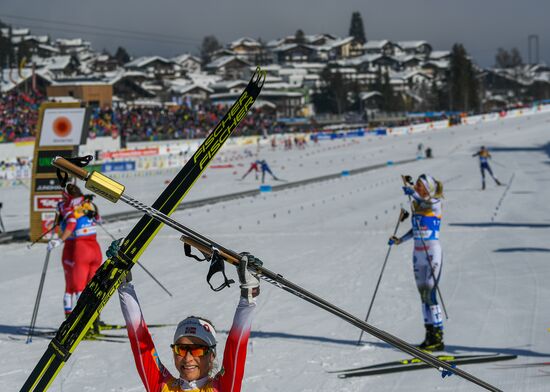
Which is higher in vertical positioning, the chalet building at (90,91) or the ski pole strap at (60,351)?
the chalet building at (90,91)

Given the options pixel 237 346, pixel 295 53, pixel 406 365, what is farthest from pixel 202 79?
pixel 237 346

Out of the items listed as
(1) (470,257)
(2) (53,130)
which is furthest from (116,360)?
(2) (53,130)

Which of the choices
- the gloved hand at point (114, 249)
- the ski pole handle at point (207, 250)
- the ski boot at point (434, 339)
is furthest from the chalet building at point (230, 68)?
the ski pole handle at point (207, 250)

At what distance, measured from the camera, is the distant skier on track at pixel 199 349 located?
3.94 metres

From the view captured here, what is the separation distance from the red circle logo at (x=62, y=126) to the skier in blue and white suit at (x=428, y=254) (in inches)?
494

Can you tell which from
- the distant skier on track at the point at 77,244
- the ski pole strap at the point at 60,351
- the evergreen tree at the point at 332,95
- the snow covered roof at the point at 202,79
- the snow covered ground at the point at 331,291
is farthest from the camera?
the snow covered roof at the point at 202,79

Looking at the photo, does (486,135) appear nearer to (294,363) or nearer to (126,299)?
(294,363)

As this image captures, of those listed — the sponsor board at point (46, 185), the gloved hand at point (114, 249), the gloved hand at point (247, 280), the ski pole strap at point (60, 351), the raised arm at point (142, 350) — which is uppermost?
the gloved hand at point (114, 249)

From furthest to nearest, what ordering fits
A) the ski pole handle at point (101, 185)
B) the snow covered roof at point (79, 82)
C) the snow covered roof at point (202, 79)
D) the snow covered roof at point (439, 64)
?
1. the snow covered roof at point (439, 64)
2. the snow covered roof at point (202, 79)
3. the snow covered roof at point (79, 82)
4. the ski pole handle at point (101, 185)

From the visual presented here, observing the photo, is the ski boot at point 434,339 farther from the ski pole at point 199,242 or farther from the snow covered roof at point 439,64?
the snow covered roof at point 439,64

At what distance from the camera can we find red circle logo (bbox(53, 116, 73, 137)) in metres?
20.5

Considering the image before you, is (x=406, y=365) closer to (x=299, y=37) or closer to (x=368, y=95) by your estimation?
(x=368, y=95)

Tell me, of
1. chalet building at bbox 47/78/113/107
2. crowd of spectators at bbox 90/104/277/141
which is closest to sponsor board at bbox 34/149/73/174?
crowd of spectators at bbox 90/104/277/141

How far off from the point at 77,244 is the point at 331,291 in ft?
15.7
